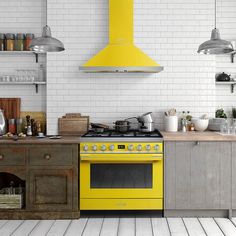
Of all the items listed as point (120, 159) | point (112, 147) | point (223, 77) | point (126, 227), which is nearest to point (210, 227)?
point (126, 227)

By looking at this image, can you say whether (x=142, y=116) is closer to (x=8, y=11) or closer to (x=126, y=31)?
(x=126, y=31)

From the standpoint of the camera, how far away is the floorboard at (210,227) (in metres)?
4.60

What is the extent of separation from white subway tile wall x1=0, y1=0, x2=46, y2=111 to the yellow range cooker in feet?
4.79

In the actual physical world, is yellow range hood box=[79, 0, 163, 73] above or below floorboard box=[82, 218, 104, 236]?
above

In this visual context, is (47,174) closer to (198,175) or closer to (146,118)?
(146,118)

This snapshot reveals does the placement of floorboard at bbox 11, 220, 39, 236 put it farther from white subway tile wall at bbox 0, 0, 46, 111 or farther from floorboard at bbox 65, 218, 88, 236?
white subway tile wall at bbox 0, 0, 46, 111

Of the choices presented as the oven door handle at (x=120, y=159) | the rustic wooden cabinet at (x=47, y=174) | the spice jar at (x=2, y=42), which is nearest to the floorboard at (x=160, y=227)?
the oven door handle at (x=120, y=159)

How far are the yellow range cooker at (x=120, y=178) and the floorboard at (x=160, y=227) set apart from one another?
0.52 feet

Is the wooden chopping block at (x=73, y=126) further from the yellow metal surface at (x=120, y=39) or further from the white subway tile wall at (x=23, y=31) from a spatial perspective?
the yellow metal surface at (x=120, y=39)

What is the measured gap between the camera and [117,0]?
5863 mm

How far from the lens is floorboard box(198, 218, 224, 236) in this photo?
4602 mm

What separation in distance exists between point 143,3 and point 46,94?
1996 mm

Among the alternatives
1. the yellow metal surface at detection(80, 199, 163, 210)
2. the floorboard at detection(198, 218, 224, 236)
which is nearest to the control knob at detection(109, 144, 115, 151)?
the yellow metal surface at detection(80, 199, 163, 210)

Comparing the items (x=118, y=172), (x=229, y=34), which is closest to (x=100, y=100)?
(x=118, y=172)
